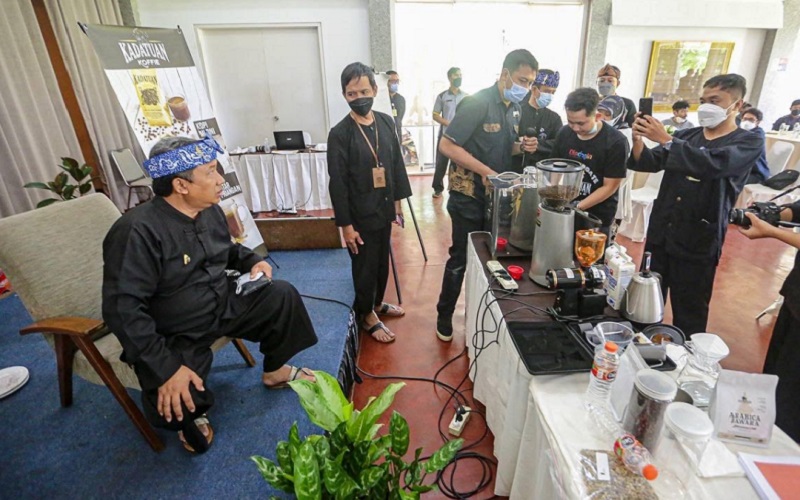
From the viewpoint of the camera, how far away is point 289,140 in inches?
172

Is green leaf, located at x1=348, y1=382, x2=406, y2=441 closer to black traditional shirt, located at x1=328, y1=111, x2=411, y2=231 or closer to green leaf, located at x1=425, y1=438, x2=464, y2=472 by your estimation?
green leaf, located at x1=425, y1=438, x2=464, y2=472

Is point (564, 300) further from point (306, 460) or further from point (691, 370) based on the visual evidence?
point (306, 460)

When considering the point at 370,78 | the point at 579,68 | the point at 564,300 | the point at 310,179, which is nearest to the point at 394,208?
the point at 370,78

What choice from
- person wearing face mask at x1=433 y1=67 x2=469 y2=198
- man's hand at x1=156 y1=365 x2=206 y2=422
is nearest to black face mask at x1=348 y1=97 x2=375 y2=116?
man's hand at x1=156 y1=365 x2=206 y2=422

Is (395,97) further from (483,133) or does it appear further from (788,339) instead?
(788,339)

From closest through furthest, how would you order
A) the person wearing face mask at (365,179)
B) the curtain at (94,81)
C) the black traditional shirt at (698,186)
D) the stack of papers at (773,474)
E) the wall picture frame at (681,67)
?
the stack of papers at (773,474), the black traditional shirt at (698,186), the person wearing face mask at (365,179), the curtain at (94,81), the wall picture frame at (681,67)

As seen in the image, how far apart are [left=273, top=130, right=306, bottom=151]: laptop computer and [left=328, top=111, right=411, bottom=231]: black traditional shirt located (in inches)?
101

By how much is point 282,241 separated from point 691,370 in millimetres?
2907

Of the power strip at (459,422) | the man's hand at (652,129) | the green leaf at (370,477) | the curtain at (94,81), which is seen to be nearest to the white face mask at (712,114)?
the man's hand at (652,129)

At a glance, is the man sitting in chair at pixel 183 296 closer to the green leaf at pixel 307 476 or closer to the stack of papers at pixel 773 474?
the green leaf at pixel 307 476

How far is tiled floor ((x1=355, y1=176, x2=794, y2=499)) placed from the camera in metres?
1.70

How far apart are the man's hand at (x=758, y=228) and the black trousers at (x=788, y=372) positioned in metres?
0.26

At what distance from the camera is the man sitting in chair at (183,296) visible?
121 centimetres

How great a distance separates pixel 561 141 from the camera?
202 cm
